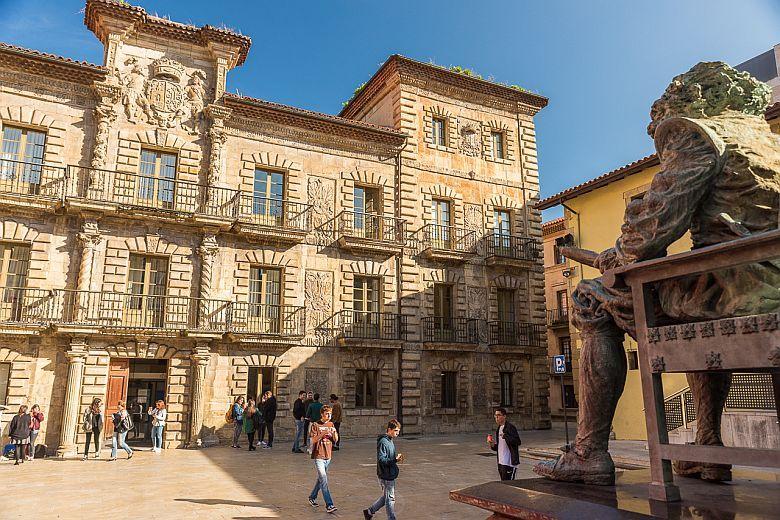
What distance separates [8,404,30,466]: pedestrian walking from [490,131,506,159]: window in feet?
68.8

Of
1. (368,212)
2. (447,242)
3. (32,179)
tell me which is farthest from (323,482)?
(447,242)

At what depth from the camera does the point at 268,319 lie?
67.2 ft

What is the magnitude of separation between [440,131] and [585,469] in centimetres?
2336

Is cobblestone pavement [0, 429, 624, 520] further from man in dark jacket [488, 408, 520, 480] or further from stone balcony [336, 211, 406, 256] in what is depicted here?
stone balcony [336, 211, 406, 256]

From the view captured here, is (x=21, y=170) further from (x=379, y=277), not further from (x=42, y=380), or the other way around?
(x=379, y=277)

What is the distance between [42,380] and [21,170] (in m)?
6.68

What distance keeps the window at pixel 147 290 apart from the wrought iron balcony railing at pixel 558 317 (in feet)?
76.9

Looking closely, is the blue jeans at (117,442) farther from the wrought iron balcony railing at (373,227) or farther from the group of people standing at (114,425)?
the wrought iron balcony railing at (373,227)

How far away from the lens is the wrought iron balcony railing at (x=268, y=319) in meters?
19.8

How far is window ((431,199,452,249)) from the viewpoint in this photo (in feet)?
79.5

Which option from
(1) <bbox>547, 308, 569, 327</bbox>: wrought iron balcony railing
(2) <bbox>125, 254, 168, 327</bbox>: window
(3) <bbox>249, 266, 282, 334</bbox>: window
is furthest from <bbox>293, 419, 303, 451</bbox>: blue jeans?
(1) <bbox>547, 308, 569, 327</bbox>: wrought iron balcony railing

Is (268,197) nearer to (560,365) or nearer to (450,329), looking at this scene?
(450,329)

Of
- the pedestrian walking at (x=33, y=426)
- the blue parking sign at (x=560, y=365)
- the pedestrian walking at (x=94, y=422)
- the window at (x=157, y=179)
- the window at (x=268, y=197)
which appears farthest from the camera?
the window at (x=268, y=197)

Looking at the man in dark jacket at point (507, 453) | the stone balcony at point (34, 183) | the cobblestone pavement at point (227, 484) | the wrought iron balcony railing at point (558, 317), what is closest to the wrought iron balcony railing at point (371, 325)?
the cobblestone pavement at point (227, 484)
